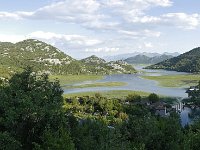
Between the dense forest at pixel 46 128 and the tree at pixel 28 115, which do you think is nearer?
the dense forest at pixel 46 128

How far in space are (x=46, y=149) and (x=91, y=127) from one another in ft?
58.2

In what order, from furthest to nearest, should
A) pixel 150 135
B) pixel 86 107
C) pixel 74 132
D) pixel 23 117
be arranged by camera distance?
pixel 86 107 < pixel 150 135 < pixel 74 132 < pixel 23 117

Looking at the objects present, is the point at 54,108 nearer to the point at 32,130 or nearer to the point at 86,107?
the point at 32,130

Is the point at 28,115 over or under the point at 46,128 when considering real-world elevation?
over

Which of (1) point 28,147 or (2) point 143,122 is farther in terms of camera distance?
(2) point 143,122

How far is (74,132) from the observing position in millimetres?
37219

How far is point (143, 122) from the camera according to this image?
43344 mm

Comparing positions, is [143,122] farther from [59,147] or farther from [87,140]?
[59,147]

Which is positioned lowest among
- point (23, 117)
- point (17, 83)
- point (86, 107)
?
point (86, 107)

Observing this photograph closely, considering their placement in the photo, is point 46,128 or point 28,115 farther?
point 28,115

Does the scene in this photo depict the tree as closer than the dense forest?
No

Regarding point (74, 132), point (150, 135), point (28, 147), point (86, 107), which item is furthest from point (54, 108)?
point (86, 107)

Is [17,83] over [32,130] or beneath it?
over

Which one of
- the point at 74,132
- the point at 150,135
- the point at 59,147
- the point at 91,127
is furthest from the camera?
the point at 91,127
